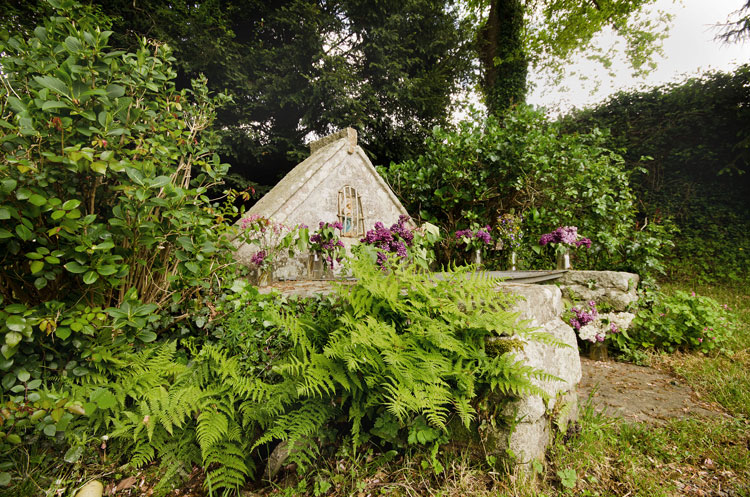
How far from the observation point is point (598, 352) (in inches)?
159

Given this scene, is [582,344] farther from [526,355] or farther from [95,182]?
[95,182]

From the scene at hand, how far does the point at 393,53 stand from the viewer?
8.48 metres

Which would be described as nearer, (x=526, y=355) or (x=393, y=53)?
(x=526, y=355)

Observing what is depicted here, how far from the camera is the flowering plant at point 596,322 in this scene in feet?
12.8

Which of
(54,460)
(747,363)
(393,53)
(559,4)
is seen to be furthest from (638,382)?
(559,4)

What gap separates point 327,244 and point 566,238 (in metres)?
3.28

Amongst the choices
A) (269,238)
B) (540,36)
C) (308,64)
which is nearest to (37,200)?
(269,238)

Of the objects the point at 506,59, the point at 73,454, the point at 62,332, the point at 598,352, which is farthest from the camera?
the point at 506,59

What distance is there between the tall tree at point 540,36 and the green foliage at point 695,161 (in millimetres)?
2417

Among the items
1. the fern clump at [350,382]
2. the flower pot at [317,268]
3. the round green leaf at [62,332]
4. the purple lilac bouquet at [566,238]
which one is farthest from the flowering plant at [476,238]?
the round green leaf at [62,332]

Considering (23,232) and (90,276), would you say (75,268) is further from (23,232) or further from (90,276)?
(23,232)

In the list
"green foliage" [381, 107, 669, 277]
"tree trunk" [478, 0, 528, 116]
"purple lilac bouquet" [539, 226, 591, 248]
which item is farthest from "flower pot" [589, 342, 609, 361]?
"tree trunk" [478, 0, 528, 116]

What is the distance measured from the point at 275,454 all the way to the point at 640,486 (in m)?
1.95

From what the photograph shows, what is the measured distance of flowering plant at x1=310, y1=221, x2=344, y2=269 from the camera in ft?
12.3
